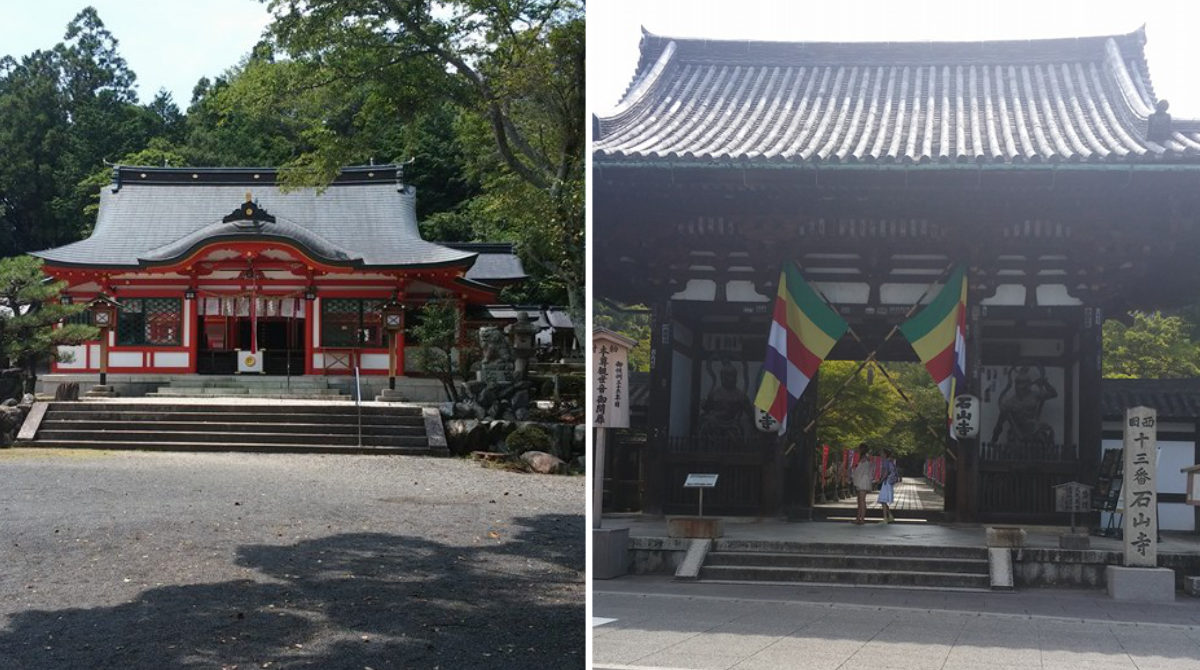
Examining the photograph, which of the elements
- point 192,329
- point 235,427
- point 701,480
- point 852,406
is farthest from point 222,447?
point 852,406

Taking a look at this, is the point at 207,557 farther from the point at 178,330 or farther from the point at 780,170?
the point at 178,330

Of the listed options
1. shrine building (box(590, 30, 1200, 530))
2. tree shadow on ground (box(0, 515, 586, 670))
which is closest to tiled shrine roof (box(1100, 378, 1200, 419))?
shrine building (box(590, 30, 1200, 530))

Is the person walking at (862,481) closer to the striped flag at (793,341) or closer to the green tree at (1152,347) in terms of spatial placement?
the striped flag at (793,341)

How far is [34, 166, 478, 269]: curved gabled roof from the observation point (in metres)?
10.7

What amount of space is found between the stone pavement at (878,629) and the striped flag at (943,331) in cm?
Result: 138

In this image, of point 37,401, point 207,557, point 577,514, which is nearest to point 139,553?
point 207,557

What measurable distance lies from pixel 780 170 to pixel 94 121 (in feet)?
12.8

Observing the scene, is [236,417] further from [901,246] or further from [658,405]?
[901,246]

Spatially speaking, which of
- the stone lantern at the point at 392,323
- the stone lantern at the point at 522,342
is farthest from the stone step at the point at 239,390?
the stone lantern at the point at 522,342

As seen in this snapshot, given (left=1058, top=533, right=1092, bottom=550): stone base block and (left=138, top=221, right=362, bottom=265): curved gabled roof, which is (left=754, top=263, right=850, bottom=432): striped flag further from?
(left=138, top=221, right=362, bottom=265): curved gabled roof

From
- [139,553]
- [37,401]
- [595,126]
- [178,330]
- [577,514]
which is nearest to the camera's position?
[139,553]

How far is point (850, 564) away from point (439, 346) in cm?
531

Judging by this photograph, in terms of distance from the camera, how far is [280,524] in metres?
5.57

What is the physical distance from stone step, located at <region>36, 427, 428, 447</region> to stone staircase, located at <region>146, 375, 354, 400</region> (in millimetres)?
1433
